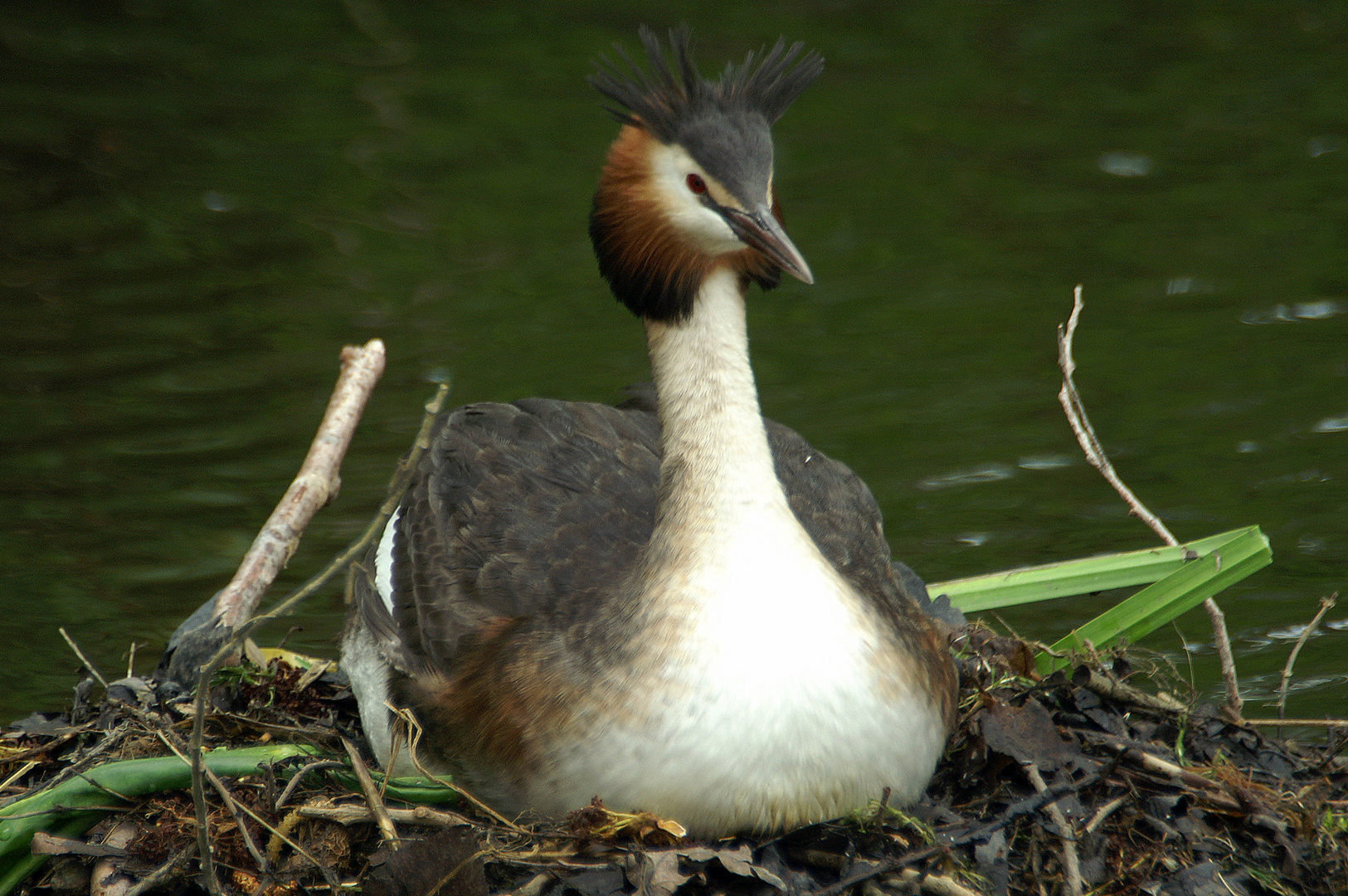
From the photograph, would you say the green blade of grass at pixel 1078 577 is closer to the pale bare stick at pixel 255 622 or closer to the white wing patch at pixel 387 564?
the white wing patch at pixel 387 564

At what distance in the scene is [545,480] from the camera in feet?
15.9

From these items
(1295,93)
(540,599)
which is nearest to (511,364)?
(540,599)

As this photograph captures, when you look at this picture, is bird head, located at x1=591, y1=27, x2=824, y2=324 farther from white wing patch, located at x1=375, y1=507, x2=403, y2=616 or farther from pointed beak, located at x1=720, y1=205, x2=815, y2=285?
white wing patch, located at x1=375, y1=507, x2=403, y2=616

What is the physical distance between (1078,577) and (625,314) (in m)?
5.06

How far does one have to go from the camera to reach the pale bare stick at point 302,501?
532 centimetres

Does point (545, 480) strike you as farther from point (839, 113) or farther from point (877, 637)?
point (839, 113)

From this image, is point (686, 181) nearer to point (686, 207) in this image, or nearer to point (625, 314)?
point (686, 207)

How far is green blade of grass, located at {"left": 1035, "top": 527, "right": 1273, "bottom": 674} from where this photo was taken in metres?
4.83

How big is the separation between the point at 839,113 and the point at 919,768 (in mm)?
9068

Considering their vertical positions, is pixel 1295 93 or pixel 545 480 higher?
pixel 1295 93

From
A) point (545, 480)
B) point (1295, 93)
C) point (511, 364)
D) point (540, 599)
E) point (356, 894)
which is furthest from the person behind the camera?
point (1295, 93)

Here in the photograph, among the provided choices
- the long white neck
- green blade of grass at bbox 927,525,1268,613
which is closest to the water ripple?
green blade of grass at bbox 927,525,1268,613

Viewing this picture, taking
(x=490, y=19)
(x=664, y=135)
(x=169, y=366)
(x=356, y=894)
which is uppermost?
Result: (x=490, y=19)

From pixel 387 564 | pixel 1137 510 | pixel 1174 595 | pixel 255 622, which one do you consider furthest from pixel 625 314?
pixel 255 622
